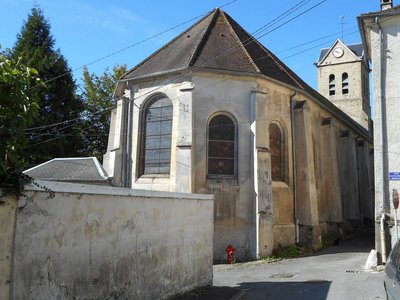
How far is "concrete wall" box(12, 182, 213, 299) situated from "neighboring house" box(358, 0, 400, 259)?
25.6 ft

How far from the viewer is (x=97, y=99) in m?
35.0

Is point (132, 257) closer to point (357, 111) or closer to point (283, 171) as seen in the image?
point (283, 171)

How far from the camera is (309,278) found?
42.2ft

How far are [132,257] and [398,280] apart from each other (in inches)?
161

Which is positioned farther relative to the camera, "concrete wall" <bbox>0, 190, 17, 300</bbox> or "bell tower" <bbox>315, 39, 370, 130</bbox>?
"bell tower" <bbox>315, 39, 370, 130</bbox>

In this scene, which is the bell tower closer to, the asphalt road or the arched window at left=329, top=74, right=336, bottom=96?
the arched window at left=329, top=74, right=336, bottom=96

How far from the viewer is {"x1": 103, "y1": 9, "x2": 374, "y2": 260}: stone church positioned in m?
18.5

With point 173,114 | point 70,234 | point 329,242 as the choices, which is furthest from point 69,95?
point 70,234

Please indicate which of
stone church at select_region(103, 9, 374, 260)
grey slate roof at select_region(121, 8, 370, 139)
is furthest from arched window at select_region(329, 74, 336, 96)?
stone church at select_region(103, 9, 374, 260)

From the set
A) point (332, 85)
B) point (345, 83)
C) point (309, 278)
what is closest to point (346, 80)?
point (345, 83)

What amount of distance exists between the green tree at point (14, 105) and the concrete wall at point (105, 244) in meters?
0.84

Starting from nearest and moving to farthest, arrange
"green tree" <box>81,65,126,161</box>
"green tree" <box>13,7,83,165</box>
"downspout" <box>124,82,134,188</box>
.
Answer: "downspout" <box>124,82,134,188</box> → "green tree" <box>13,7,83,165</box> → "green tree" <box>81,65,126,161</box>

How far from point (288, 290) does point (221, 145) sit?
920 centimetres

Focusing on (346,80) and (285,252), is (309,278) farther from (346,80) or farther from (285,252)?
(346,80)
